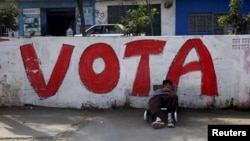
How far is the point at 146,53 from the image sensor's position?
930cm

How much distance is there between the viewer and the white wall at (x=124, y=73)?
9141 mm

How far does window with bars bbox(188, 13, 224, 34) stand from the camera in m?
22.7

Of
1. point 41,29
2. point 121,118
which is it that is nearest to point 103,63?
point 121,118

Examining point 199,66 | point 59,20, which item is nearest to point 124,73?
point 199,66

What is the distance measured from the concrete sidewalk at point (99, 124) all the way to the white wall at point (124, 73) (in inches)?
8.9

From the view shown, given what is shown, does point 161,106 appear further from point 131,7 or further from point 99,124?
point 131,7

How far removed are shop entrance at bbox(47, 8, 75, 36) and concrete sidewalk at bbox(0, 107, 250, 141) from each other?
1656cm

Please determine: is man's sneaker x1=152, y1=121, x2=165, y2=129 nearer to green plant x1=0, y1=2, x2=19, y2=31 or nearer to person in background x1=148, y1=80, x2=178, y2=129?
person in background x1=148, y1=80, x2=178, y2=129

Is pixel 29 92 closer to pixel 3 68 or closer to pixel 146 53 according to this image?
pixel 3 68

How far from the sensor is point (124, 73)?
9375 millimetres

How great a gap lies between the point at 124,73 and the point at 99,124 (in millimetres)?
1724

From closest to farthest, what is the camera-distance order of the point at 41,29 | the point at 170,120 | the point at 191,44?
the point at 170,120 → the point at 191,44 → the point at 41,29

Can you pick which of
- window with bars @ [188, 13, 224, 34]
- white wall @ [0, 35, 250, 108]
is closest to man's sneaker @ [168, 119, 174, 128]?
white wall @ [0, 35, 250, 108]

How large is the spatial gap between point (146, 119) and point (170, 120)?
0.60 m
